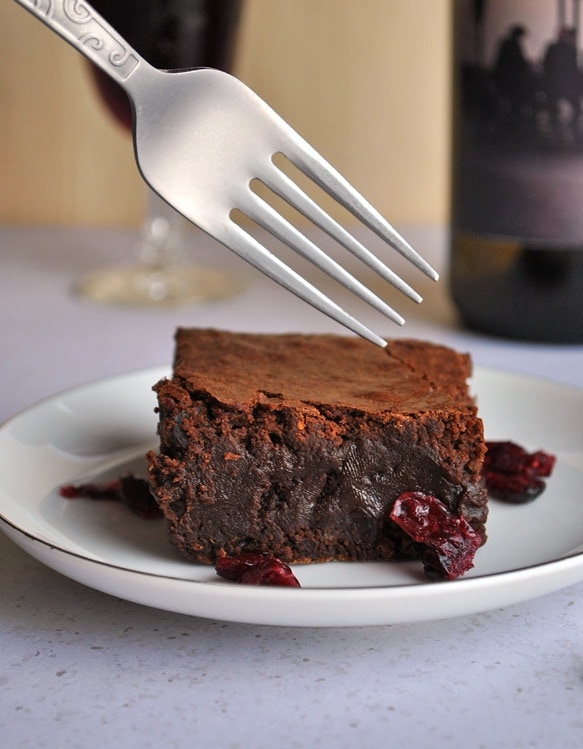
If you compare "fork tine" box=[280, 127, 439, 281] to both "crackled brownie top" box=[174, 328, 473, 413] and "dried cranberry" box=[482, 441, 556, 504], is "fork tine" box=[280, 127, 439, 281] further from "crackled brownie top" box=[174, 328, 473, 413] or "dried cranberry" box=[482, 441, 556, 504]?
"dried cranberry" box=[482, 441, 556, 504]

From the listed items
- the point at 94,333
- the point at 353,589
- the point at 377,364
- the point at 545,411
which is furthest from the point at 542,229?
the point at 353,589

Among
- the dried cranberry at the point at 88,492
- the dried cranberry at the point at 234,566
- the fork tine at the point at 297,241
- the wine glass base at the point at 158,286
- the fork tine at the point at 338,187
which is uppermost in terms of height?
the fork tine at the point at 338,187

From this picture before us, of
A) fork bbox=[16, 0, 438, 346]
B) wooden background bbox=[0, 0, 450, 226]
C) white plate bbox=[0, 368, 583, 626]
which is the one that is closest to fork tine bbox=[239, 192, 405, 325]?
fork bbox=[16, 0, 438, 346]

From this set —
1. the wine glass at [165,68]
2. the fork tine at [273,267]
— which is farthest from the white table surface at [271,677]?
the wine glass at [165,68]

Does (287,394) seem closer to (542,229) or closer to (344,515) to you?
(344,515)

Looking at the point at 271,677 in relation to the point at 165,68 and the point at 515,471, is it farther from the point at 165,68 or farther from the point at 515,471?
the point at 165,68

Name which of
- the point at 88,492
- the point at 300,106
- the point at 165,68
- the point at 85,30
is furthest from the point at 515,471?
the point at 300,106

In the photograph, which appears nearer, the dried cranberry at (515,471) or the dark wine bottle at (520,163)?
the dried cranberry at (515,471)

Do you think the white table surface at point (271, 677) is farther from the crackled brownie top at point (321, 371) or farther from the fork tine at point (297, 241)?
the fork tine at point (297, 241)
